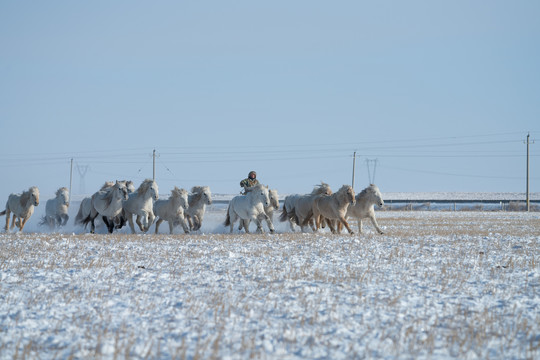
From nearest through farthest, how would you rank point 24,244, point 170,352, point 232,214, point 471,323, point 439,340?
point 170,352 < point 439,340 < point 471,323 < point 24,244 < point 232,214

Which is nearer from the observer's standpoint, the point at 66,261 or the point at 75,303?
the point at 75,303

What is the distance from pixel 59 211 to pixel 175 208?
6.38 meters

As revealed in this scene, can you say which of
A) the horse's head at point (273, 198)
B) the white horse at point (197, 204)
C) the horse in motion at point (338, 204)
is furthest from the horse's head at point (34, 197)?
the horse in motion at point (338, 204)

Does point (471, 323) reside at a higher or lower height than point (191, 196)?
lower

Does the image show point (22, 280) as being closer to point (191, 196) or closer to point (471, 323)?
point (471, 323)

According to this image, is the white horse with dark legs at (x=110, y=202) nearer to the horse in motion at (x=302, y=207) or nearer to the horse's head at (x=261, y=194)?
the horse's head at (x=261, y=194)

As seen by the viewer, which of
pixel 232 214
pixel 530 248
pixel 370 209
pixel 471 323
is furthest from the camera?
pixel 232 214

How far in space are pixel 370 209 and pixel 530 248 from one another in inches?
260

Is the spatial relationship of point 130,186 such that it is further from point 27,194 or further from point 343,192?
point 343,192

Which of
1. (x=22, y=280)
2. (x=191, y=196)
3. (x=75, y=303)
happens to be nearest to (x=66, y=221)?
(x=191, y=196)

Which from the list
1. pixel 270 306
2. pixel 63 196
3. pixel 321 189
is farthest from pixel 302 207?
pixel 270 306

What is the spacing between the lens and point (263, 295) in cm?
728

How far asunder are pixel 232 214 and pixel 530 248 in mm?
11115

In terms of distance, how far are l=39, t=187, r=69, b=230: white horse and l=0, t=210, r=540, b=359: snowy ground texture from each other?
13239mm
